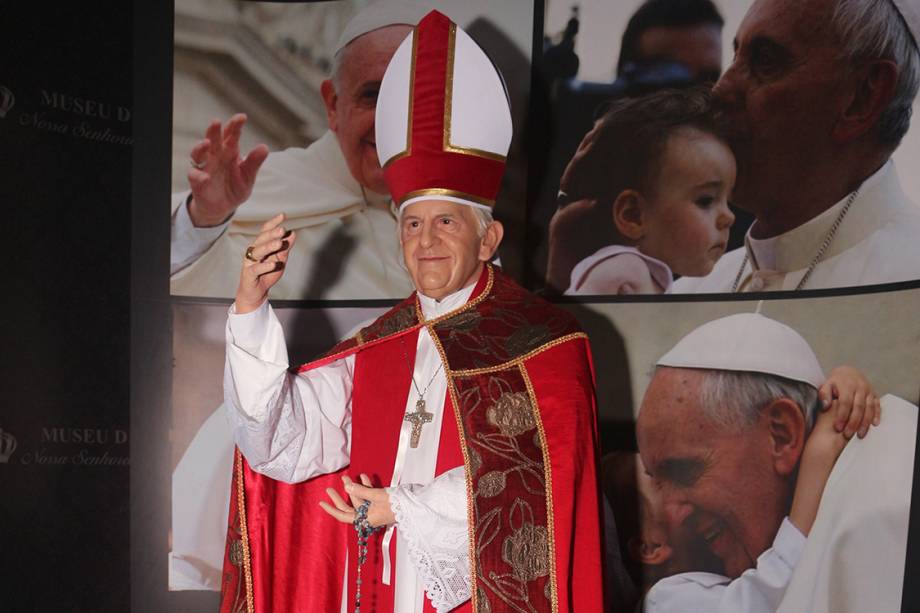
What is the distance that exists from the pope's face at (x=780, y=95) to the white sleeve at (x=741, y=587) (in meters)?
1.33

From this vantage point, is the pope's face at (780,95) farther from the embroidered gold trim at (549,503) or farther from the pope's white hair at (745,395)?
the embroidered gold trim at (549,503)

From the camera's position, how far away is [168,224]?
4.06 m

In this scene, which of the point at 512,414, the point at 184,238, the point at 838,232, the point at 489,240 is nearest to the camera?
the point at 512,414

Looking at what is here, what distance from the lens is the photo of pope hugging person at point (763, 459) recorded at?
330 centimetres

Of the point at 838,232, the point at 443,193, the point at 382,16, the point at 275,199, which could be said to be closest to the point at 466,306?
the point at 443,193

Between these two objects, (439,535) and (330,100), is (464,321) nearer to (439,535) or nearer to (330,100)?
(439,535)

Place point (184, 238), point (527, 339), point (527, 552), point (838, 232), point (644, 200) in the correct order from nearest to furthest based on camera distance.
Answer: point (527, 552) < point (527, 339) < point (838, 232) < point (644, 200) < point (184, 238)

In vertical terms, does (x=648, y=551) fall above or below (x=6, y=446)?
below

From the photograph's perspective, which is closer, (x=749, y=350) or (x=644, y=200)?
(x=749, y=350)

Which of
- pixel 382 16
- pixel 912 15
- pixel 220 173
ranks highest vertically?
pixel 382 16

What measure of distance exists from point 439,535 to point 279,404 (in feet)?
1.95

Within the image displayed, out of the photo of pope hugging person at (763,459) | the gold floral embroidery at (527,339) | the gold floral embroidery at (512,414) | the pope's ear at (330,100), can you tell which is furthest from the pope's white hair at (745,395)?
the pope's ear at (330,100)

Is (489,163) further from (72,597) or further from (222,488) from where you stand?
(72,597)

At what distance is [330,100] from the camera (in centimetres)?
416
